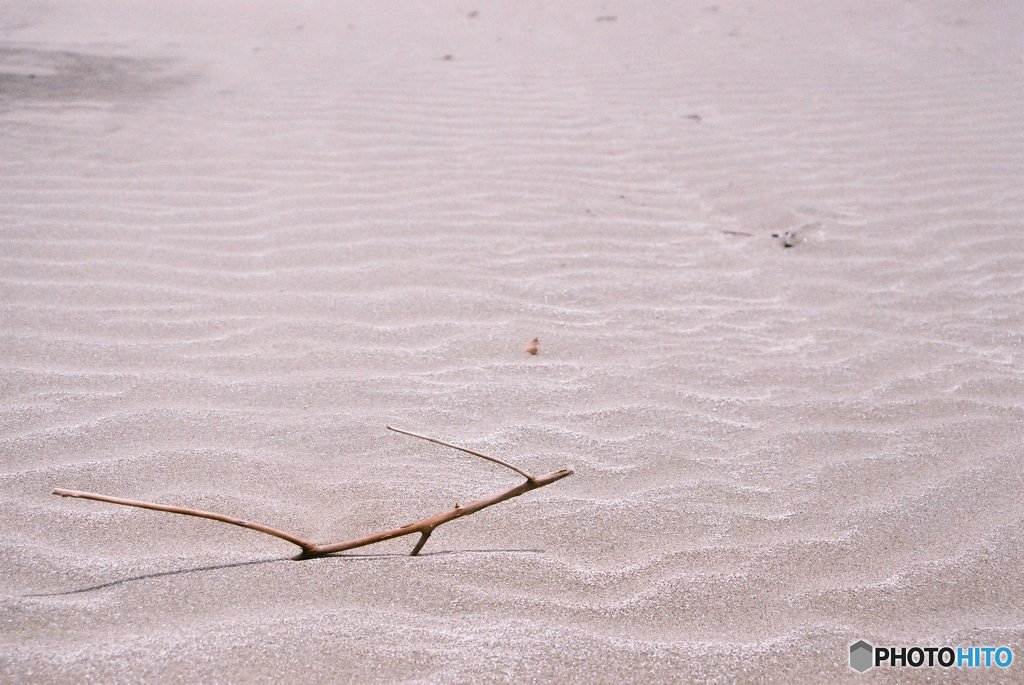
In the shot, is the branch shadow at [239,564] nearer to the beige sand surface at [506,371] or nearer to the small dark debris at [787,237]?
the beige sand surface at [506,371]

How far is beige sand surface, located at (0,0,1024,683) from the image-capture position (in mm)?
1582

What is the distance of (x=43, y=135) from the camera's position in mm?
4125

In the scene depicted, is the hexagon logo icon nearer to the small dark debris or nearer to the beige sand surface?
the beige sand surface

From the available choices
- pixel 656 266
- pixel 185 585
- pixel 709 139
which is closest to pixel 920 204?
pixel 709 139

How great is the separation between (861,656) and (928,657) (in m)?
0.12

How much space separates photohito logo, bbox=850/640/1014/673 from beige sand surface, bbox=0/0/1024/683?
25 millimetres

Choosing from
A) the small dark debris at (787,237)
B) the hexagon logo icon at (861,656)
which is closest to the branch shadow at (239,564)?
the hexagon logo icon at (861,656)

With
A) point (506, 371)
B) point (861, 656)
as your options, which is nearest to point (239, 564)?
point (506, 371)

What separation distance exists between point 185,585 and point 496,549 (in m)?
0.60

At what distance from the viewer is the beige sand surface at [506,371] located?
5.19ft

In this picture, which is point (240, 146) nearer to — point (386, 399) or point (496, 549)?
point (386, 399)

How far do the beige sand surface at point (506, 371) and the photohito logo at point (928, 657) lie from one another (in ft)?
0.08

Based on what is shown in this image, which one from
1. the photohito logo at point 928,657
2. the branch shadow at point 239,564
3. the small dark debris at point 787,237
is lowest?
the photohito logo at point 928,657

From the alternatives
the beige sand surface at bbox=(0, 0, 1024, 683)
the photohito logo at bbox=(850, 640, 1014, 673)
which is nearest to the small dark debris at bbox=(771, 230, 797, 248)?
the beige sand surface at bbox=(0, 0, 1024, 683)
